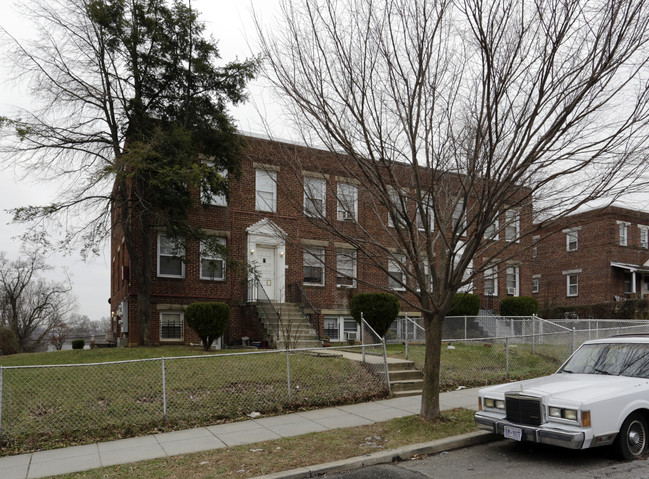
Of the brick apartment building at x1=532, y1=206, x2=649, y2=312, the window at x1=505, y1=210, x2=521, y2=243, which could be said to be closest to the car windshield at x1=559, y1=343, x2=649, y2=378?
the window at x1=505, y1=210, x2=521, y2=243

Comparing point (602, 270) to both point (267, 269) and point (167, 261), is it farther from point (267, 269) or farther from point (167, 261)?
point (167, 261)

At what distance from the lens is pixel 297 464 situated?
21.7 feet

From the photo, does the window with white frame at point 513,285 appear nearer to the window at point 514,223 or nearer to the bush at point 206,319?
the bush at point 206,319

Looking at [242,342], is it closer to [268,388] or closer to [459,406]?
[268,388]

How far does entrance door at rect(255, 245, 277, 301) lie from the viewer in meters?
20.5

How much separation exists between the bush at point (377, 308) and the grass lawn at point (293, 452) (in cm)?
929

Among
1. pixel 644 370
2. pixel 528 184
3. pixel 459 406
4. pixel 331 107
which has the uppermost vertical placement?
pixel 331 107

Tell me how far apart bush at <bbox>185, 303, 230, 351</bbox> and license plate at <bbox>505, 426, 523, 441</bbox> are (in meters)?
11.3

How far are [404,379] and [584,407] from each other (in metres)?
5.66

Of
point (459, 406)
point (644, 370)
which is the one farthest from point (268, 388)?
point (644, 370)

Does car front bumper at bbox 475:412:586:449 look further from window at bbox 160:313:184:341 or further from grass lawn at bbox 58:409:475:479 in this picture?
window at bbox 160:313:184:341

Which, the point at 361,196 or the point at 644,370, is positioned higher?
the point at 361,196

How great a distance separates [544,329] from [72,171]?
16.4m

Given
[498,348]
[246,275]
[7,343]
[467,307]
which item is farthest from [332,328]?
[7,343]
